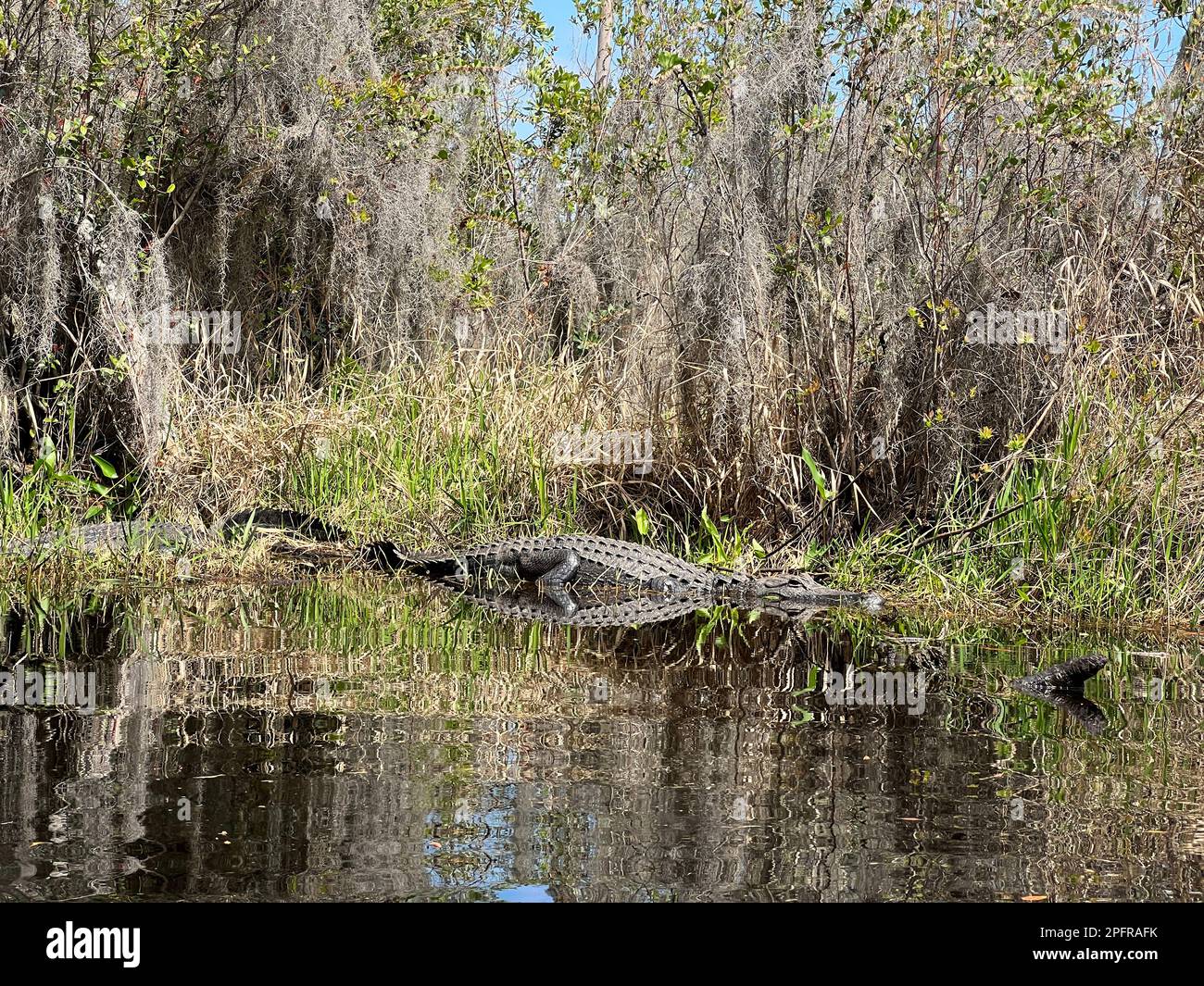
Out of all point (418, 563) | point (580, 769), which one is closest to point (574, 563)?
point (418, 563)

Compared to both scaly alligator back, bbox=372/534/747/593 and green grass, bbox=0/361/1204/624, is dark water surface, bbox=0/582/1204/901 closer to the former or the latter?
green grass, bbox=0/361/1204/624

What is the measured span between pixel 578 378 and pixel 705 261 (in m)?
1.55

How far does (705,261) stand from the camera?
782 cm

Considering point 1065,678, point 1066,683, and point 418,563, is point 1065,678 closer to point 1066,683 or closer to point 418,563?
point 1066,683

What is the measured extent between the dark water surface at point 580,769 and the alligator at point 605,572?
1184mm

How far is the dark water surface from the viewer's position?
2730 mm

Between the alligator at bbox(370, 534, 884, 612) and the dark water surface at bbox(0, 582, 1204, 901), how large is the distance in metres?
1.18

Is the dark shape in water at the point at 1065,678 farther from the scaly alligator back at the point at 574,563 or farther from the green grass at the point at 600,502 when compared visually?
the scaly alligator back at the point at 574,563

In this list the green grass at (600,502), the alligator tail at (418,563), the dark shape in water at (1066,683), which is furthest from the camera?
the alligator tail at (418,563)

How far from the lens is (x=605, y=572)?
7738mm

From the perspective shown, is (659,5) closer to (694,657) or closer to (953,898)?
(694,657)

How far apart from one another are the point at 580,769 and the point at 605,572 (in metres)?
4.16

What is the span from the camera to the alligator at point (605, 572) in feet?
23.3

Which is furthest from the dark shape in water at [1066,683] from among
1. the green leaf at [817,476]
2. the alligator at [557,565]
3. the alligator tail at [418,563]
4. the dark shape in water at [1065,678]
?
the alligator tail at [418,563]
